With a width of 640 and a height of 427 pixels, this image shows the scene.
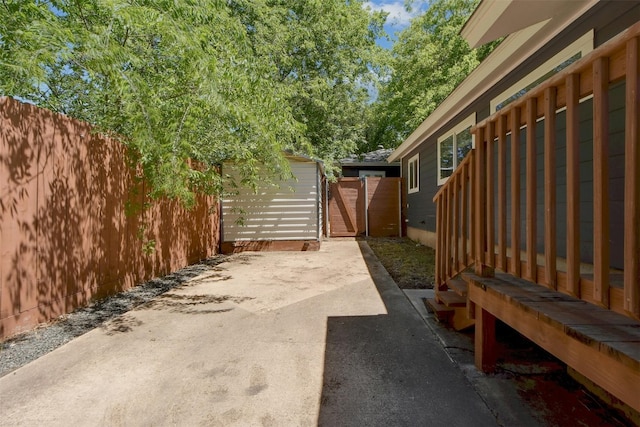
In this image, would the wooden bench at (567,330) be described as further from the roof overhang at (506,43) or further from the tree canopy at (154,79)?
the tree canopy at (154,79)

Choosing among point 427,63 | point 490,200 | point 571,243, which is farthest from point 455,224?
point 427,63

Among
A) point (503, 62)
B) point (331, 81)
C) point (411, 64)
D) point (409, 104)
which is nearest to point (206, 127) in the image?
point (503, 62)

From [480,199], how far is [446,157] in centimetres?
559

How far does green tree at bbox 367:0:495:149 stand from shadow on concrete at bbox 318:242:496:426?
13641 mm

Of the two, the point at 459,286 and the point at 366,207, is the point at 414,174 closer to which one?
the point at 366,207

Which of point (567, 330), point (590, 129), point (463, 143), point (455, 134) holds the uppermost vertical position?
point (455, 134)

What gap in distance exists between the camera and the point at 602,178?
1309 mm

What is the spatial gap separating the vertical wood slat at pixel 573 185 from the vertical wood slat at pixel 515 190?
1.34ft

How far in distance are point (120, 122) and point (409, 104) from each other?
46.8 feet

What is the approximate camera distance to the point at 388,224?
11883 millimetres

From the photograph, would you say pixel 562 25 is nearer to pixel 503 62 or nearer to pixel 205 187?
pixel 503 62

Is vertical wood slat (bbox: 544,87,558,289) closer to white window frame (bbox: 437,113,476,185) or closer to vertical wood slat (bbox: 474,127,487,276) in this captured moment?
vertical wood slat (bbox: 474,127,487,276)

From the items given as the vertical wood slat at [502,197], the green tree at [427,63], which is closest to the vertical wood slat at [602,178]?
the vertical wood slat at [502,197]

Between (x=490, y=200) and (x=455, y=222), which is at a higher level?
(x=490, y=200)
